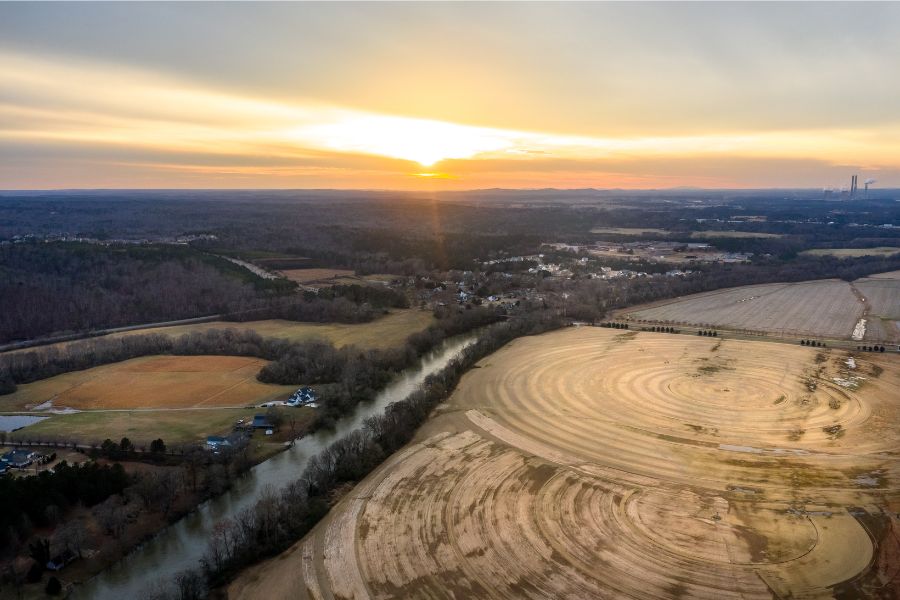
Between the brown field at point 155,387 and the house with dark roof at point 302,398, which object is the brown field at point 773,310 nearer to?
the house with dark roof at point 302,398

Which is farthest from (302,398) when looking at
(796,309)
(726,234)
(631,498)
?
(726,234)

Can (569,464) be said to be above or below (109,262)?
below

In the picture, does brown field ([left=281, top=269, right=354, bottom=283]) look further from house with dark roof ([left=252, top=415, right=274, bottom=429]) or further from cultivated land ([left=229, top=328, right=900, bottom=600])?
cultivated land ([left=229, top=328, right=900, bottom=600])

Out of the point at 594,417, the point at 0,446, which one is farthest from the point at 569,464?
the point at 0,446

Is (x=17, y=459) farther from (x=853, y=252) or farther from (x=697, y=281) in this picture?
(x=853, y=252)

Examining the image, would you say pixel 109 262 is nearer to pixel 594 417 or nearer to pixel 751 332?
pixel 594 417

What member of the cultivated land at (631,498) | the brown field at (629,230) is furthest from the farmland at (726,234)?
the cultivated land at (631,498)
